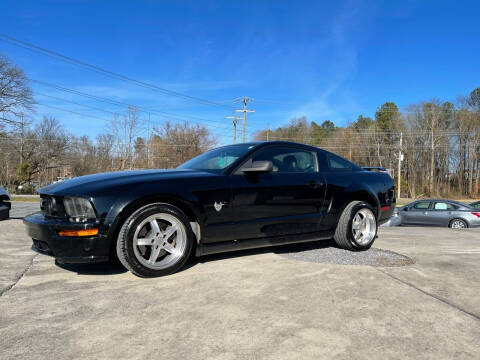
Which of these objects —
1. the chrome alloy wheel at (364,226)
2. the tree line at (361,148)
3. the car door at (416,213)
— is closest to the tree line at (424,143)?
the tree line at (361,148)

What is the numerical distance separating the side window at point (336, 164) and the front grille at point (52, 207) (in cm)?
311

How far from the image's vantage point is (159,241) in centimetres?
303

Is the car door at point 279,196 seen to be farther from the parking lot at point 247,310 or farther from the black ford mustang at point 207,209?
the parking lot at point 247,310

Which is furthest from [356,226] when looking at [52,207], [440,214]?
[440,214]

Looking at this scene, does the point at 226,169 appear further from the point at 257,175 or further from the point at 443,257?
the point at 443,257

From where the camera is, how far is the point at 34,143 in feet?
134

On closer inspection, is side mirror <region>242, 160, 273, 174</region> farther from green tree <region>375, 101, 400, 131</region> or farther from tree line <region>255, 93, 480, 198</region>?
green tree <region>375, 101, 400, 131</region>

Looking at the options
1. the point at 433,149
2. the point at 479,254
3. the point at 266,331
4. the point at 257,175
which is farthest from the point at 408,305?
the point at 433,149

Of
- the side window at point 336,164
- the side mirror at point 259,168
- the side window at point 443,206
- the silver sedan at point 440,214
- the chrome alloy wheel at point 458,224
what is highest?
the side window at point 336,164

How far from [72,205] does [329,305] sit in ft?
7.44

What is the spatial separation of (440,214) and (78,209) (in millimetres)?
14453

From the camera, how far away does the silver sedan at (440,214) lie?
510 inches

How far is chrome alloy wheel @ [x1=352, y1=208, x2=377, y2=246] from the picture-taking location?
170 inches

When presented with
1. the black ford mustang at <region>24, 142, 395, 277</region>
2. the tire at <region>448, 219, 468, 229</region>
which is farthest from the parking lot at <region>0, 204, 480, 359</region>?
the tire at <region>448, 219, 468, 229</region>
